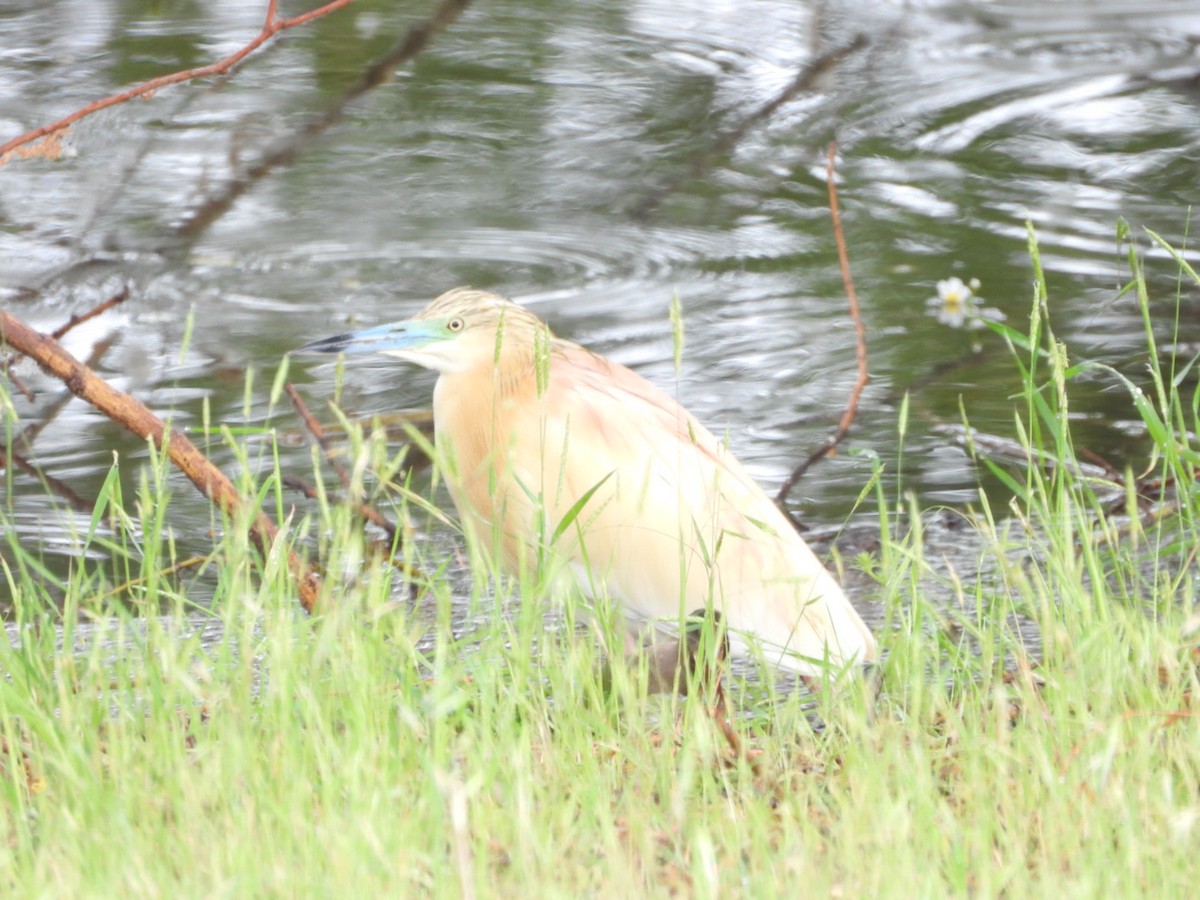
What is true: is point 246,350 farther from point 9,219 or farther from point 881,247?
point 881,247

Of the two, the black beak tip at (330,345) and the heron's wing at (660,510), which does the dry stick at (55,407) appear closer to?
the black beak tip at (330,345)

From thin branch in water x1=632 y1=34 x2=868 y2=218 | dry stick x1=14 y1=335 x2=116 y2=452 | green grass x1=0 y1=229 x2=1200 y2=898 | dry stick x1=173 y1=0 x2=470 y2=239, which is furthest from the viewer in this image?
thin branch in water x1=632 y1=34 x2=868 y2=218

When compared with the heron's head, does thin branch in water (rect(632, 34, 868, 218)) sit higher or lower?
lower

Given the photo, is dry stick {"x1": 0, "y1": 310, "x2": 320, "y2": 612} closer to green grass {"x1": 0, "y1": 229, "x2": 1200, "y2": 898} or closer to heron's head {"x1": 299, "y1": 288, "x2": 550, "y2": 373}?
green grass {"x1": 0, "y1": 229, "x2": 1200, "y2": 898}

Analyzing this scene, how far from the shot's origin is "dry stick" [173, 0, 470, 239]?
21.5ft

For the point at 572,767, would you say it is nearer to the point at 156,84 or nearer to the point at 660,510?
the point at 660,510

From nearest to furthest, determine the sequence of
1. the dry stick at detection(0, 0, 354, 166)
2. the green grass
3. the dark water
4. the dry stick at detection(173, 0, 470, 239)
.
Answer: the green grass → the dry stick at detection(0, 0, 354, 166) → the dark water → the dry stick at detection(173, 0, 470, 239)

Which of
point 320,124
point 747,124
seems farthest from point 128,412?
point 747,124

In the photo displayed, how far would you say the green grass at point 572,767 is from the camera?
2.07m

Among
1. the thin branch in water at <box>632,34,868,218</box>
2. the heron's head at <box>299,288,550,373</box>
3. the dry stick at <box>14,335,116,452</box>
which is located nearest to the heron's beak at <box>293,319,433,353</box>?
the heron's head at <box>299,288,550,373</box>

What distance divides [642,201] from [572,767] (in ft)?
14.2

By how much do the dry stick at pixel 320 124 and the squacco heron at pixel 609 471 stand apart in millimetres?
3067

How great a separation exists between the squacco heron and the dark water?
90cm

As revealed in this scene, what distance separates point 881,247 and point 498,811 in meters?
4.11
